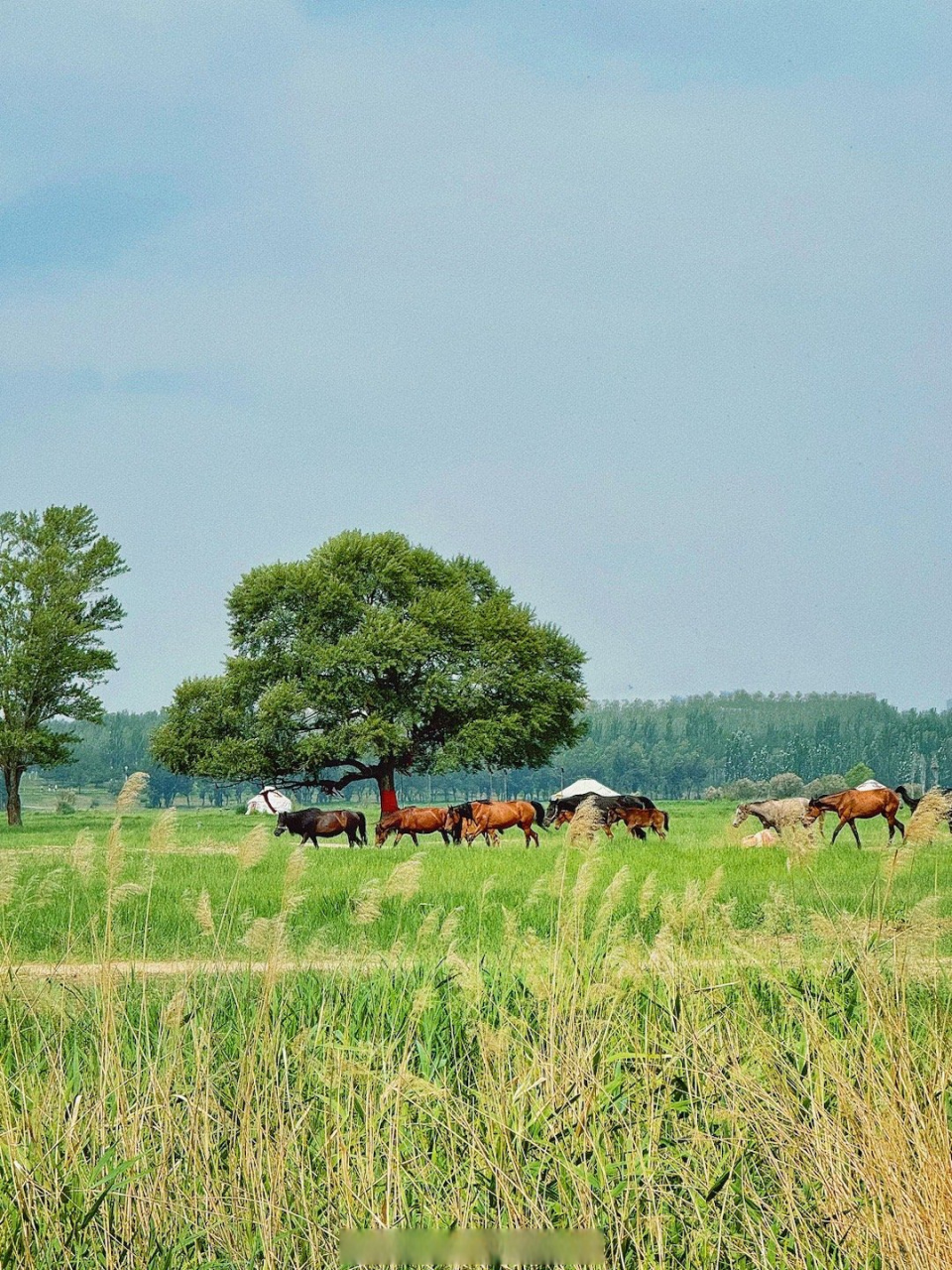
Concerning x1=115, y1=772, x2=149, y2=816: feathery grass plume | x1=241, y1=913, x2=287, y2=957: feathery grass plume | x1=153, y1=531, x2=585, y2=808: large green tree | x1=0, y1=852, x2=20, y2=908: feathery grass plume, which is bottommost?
x1=241, y1=913, x2=287, y2=957: feathery grass plume

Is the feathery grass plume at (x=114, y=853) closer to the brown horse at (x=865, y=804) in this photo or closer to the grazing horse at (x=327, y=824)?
the brown horse at (x=865, y=804)

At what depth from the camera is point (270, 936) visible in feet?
19.6

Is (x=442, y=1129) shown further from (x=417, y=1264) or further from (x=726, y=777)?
(x=726, y=777)

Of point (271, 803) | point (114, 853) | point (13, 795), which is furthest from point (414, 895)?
point (271, 803)

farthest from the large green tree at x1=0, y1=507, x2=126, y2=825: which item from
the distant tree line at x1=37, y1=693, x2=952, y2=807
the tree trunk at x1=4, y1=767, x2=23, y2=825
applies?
the distant tree line at x1=37, y1=693, x2=952, y2=807

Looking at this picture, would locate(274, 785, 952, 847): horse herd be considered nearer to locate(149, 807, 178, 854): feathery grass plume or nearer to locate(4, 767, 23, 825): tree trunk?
locate(4, 767, 23, 825): tree trunk

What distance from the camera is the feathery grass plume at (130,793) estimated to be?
20.5ft

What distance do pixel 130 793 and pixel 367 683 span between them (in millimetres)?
43758

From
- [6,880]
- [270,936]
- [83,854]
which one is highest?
[83,854]

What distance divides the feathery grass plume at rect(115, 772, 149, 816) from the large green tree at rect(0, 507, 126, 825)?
153ft

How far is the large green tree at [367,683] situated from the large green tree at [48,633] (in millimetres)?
3929

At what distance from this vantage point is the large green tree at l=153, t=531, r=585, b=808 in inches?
1940

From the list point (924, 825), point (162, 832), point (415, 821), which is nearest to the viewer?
point (162, 832)

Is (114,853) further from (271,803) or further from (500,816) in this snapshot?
(271,803)
